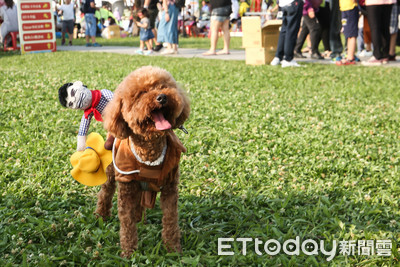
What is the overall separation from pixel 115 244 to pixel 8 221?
2.84 feet

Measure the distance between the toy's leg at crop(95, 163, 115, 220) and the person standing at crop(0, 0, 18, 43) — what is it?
14.1m

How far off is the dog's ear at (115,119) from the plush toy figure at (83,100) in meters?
0.42

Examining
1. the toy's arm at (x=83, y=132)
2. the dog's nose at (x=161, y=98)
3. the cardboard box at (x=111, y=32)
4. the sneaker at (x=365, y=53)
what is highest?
the cardboard box at (x=111, y=32)

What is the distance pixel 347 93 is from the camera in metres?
7.46

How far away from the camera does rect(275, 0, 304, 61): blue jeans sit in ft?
31.8

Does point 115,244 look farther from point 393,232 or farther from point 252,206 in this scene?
point 393,232

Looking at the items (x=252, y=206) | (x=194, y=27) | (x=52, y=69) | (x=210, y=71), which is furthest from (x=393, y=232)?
(x=194, y=27)

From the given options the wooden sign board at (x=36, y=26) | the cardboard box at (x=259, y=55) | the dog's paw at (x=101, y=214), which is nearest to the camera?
the dog's paw at (x=101, y=214)

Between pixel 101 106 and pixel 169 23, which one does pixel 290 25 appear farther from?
pixel 101 106

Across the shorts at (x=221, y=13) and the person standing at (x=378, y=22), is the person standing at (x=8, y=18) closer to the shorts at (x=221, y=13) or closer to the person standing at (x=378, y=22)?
the shorts at (x=221, y=13)

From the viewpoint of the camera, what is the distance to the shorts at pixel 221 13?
1256 centimetres

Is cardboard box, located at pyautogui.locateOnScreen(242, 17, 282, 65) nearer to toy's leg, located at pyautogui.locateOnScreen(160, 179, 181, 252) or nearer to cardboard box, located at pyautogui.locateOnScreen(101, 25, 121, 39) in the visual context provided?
toy's leg, located at pyautogui.locateOnScreen(160, 179, 181, 252)

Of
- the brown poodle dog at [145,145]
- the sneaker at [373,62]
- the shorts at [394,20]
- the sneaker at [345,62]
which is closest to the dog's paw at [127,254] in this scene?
the brown poodle dog at [145,145]

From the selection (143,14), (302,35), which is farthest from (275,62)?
(143,14)
